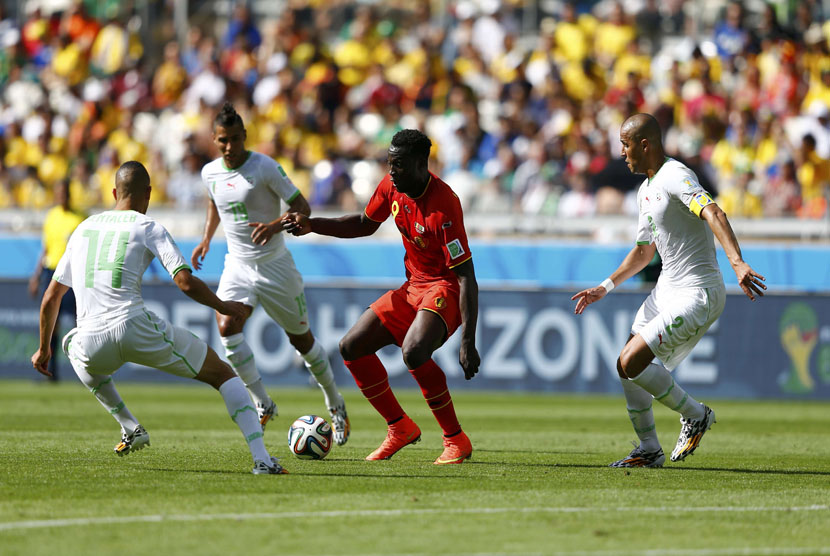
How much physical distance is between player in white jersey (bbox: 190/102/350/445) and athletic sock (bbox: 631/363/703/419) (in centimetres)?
289

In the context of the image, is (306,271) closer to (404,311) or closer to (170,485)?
(404,311)

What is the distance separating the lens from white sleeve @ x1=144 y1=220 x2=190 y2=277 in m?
7.45

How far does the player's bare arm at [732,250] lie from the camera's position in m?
7.27

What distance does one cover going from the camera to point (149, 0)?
84.7 ft

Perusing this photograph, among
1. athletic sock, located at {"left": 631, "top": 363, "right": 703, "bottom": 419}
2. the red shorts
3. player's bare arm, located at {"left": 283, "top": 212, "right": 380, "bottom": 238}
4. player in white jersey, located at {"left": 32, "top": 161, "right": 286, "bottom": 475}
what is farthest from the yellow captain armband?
player in white jersey, located at {"left": 32, "top": 161, "right": 286, "bottom": 475}

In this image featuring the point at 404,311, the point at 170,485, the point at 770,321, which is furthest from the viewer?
the point at 770,321

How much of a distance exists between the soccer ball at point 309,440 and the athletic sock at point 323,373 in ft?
4.51

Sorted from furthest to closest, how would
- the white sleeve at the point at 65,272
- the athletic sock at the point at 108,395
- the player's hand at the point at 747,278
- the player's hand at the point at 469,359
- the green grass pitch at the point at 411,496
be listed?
1. the athletic sock at the point at 108,395
2. the player's hand at the point at 469,359
3. the white sleeve at the point at 65,272
4. the player's hand at the point at 747,278
5. the green grass pitch at the point at 411,496

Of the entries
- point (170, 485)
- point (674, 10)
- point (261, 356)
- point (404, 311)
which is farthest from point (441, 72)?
point (170, 485)

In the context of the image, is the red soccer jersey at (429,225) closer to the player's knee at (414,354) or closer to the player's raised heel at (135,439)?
the player's knee at (414,354)

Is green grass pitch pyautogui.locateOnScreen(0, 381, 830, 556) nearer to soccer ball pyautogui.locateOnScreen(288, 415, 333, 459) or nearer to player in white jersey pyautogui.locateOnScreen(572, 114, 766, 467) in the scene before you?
soccer ball pyautogui.locateOnScreen(288, 415, 333, 459)

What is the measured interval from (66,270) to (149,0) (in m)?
19.1

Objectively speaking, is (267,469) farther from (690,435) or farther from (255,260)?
(255,260)

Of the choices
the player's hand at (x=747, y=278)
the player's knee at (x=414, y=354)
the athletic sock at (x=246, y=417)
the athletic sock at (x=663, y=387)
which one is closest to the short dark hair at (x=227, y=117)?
the player's knee at (x=414, y=354)
